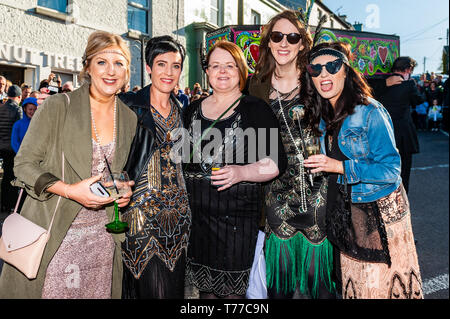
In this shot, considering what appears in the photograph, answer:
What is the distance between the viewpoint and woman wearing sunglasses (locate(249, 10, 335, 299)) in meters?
2.50

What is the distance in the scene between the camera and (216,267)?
2547mm

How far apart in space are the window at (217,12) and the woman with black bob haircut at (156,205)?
→ 51.3 feet

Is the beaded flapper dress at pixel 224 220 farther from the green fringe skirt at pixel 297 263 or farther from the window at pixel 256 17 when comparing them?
the window at pixel 256 17

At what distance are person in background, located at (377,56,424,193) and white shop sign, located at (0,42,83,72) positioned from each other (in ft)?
30.2

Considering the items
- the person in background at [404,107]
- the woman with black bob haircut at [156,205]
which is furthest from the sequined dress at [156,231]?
the person in background at [404,107]

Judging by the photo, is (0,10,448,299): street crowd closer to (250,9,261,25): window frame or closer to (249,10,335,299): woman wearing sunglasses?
(249,10,335,299): woman wearing sunglasses

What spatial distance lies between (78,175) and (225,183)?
92cm

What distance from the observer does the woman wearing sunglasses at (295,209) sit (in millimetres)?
2500

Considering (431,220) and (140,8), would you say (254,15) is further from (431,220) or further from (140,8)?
(431,220)

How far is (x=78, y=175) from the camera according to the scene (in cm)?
209

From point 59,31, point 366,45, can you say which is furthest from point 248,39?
point 59,31

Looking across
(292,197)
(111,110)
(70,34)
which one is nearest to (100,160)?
(111,110)

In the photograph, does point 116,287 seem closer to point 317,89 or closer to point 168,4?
point 317,89

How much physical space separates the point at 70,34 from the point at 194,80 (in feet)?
20.0
